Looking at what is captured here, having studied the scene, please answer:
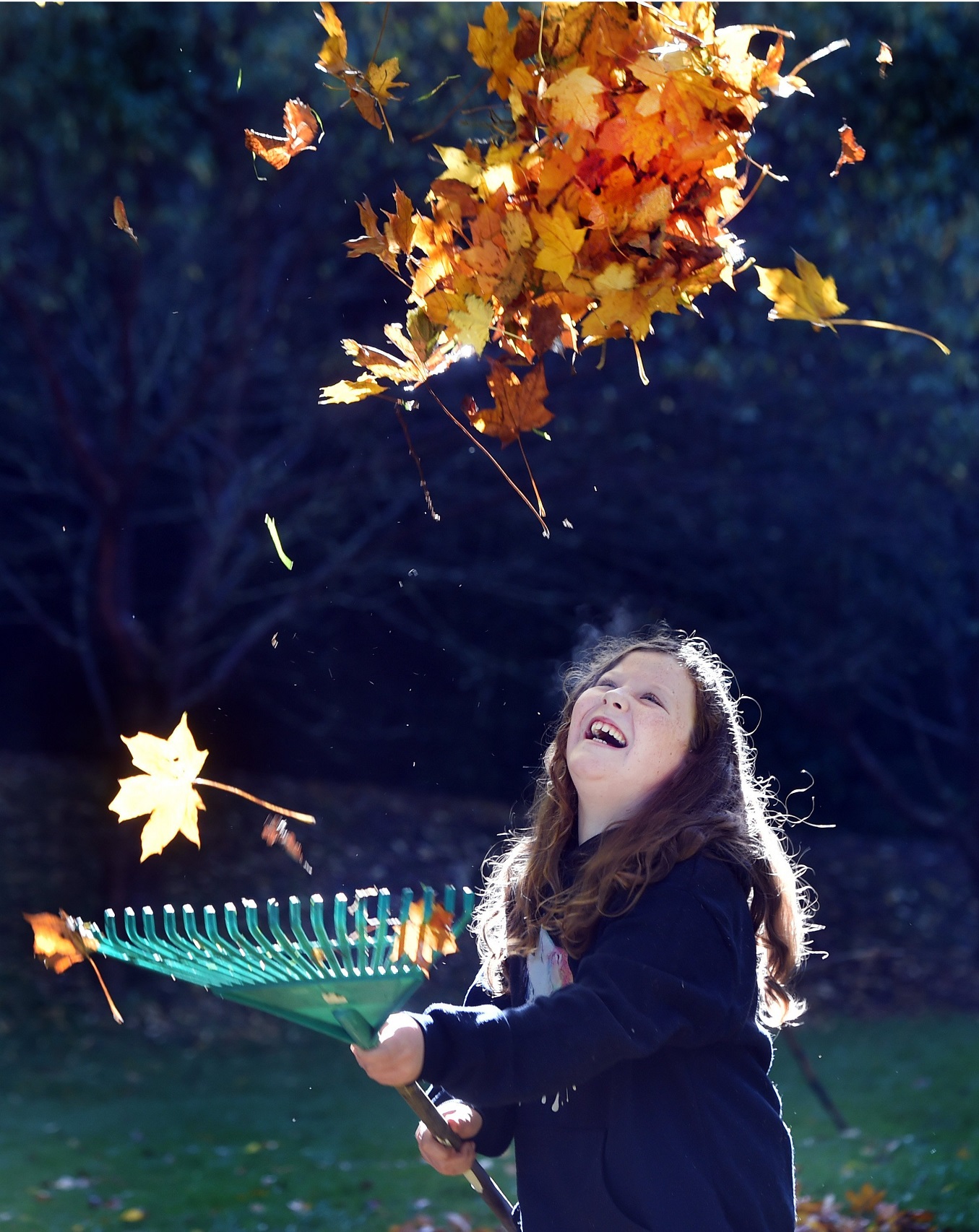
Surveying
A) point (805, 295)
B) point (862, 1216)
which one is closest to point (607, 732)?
point (805, 295)

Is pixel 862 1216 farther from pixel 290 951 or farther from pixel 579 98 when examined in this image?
pixel 579 98

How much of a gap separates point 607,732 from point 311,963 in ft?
1.96

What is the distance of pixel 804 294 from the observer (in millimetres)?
1805

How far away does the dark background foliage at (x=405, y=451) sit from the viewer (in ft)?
20.2

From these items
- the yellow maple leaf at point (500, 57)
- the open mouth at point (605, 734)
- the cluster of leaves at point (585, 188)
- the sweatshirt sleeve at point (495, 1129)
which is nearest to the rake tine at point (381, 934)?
the sweatshirt sleeve at point (495, 1129)

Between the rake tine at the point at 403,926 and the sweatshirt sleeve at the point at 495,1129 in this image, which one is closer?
the rake tine at the point at 403,926

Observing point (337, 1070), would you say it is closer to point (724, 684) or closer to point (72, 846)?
point (72, 846)

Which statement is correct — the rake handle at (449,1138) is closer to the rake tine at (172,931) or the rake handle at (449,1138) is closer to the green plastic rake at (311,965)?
the green plastic rake at (311,965)

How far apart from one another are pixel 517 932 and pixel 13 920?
6631 mm

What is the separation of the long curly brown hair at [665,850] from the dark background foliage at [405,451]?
4.10m

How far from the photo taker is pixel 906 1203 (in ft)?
15.6

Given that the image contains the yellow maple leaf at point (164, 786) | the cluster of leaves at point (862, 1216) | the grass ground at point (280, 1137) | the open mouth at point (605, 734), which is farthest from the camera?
the grass ground at point (280, 1137)

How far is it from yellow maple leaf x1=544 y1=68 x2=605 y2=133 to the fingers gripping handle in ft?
3.62

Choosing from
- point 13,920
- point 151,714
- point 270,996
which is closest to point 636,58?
point 270,996
